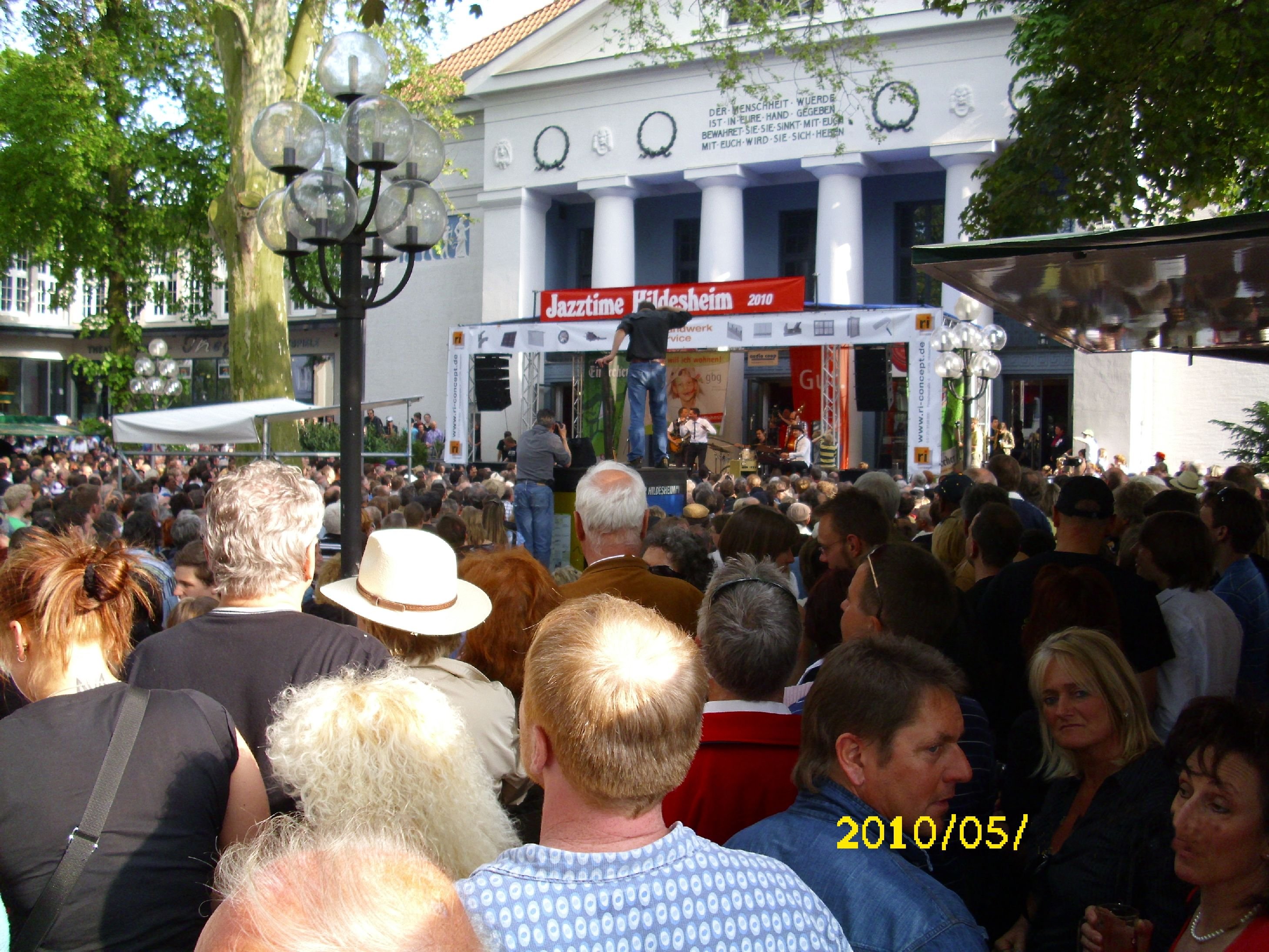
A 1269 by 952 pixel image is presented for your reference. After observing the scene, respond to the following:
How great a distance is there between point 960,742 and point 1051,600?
3.85ft

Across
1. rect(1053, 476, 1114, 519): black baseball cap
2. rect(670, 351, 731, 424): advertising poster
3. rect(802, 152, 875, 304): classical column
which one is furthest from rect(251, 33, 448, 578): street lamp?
rect(670, 351, 731, 424): advertising poster

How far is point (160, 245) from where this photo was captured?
30.3m

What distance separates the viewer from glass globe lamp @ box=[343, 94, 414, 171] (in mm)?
5844

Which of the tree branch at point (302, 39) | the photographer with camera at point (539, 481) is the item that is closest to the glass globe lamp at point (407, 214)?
the photographer with camera at point (539, 481)

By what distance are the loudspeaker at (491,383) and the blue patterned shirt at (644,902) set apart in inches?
828

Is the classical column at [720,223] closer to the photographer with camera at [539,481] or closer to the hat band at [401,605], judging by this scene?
the photographer with camera at [539,481]

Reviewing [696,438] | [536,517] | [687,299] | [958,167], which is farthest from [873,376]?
[536,517]

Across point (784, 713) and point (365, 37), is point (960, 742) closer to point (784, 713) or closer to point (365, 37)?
point (784, 713)

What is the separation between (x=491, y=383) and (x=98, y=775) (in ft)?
68.0

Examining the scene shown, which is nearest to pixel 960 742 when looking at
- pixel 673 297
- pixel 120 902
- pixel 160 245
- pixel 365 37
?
pixel 120 902

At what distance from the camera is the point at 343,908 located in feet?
3.45

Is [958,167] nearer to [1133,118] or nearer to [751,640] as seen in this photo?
[1133,118]

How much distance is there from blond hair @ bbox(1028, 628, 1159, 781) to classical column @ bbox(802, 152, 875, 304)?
24.3 metres
